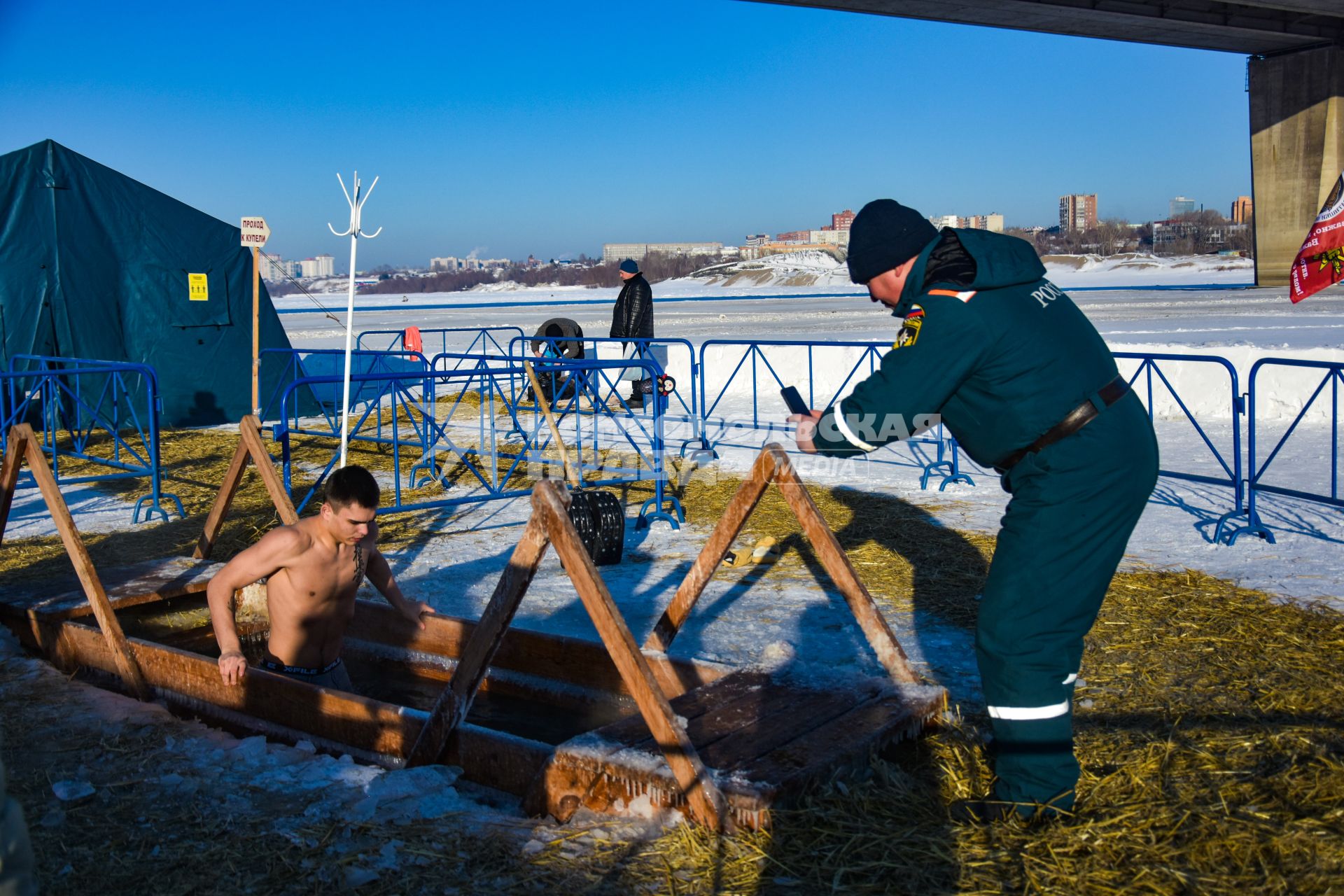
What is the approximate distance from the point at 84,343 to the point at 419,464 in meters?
7.41

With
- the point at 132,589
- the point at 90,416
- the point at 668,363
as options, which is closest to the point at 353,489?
the point at 132,589

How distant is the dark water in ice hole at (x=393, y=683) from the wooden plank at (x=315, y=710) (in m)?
0.32

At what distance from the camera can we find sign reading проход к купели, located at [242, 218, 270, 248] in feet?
36.6

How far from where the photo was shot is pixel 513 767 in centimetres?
380

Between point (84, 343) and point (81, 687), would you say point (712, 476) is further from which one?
point (84, 343)

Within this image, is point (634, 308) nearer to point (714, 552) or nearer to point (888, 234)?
point (714, 552)

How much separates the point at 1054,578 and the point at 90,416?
11.2 meters

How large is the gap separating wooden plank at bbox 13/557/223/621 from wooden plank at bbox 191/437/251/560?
11 cm

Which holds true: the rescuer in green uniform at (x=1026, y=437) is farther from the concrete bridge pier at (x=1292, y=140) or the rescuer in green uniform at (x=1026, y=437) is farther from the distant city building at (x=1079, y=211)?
the distant city building at (x=1079, y=211)

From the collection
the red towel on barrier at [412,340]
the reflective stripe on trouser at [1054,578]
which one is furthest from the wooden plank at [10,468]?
the red towel on barrier at [412,340]

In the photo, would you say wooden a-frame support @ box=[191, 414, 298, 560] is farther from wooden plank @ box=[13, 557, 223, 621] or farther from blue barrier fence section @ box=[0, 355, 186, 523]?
blue barrier fence section @ box=[0, 355, 186, 523]

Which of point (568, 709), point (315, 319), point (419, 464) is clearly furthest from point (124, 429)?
point (315, 319)

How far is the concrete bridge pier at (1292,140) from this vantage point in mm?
34531

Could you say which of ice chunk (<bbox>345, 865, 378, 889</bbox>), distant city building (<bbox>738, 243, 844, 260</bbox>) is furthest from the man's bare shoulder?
distant city building (<bbox>738, 243, 844, 260</bbox>)
